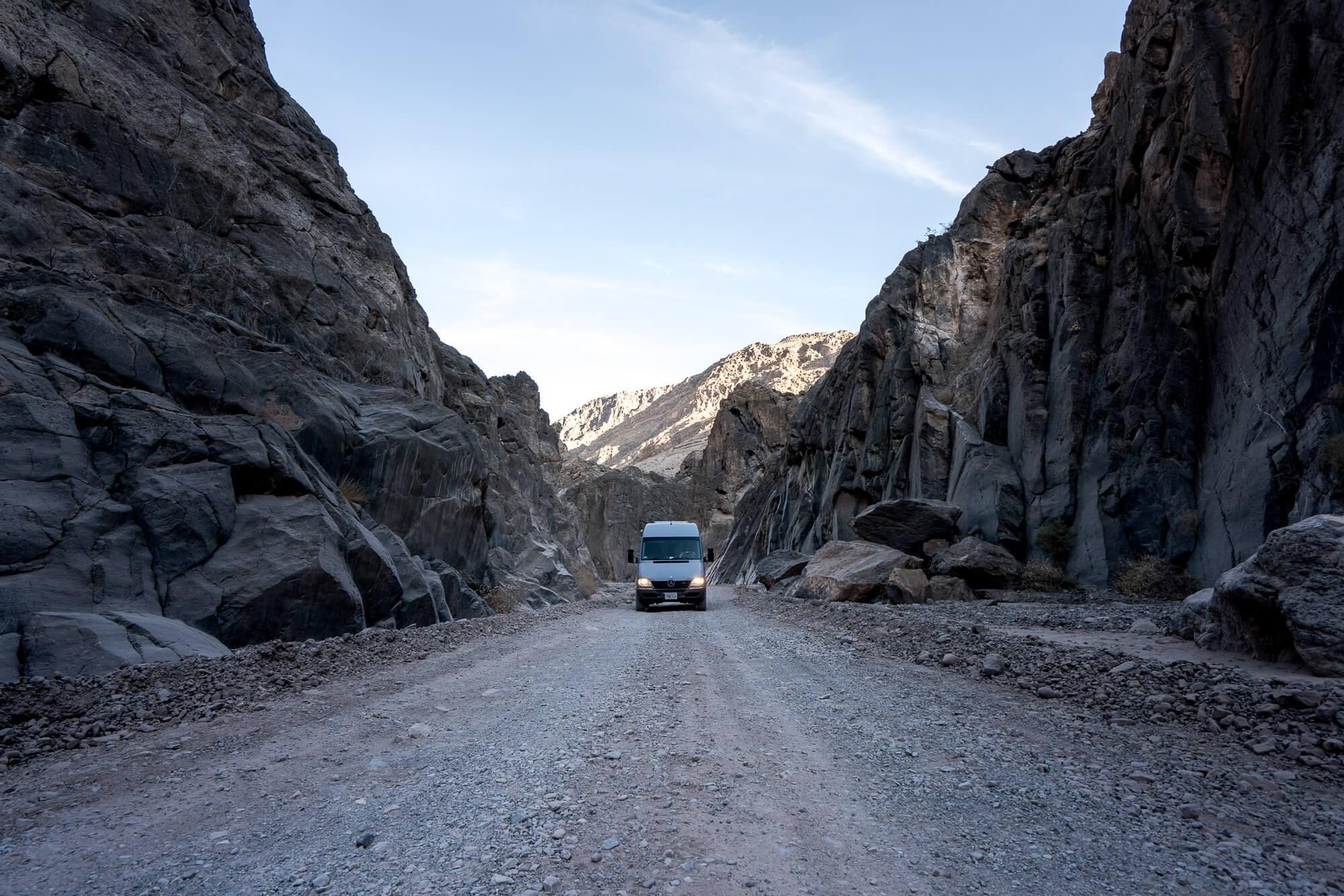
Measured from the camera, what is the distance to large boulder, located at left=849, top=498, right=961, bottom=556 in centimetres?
2456

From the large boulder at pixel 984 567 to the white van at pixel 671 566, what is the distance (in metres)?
7.66

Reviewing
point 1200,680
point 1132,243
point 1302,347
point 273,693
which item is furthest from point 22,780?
point 1132,243

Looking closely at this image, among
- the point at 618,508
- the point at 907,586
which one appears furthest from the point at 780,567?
the point at 618,508

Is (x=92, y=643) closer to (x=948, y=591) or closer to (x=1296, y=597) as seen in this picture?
(x=1296, y=597)

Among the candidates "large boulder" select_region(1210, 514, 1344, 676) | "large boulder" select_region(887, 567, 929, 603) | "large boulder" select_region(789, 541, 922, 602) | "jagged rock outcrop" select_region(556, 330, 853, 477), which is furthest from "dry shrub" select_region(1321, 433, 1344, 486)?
"jagged rock outcrop" select_region(556, 330, 853, 477)

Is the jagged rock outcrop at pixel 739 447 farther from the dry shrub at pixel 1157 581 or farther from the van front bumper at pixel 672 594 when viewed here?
the dry shrub at pixel 1157 581

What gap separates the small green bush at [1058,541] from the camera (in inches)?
830

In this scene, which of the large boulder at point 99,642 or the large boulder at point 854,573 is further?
the large boulder at point 854,573

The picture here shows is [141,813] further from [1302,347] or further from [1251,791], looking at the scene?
[1302,347]

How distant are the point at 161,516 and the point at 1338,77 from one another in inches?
958

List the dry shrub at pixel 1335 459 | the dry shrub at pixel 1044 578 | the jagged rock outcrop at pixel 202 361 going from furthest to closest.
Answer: the dry shrub at pixel 1044 578 → the dry shrub at pixel 1335 459 → the jagged rock outcrop at pixel 202 361

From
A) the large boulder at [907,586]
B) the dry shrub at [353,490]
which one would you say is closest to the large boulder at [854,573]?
the large boulder at [907,586]

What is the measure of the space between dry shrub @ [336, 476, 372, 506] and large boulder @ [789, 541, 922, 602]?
13.2m

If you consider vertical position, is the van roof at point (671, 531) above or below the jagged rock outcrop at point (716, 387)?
below
